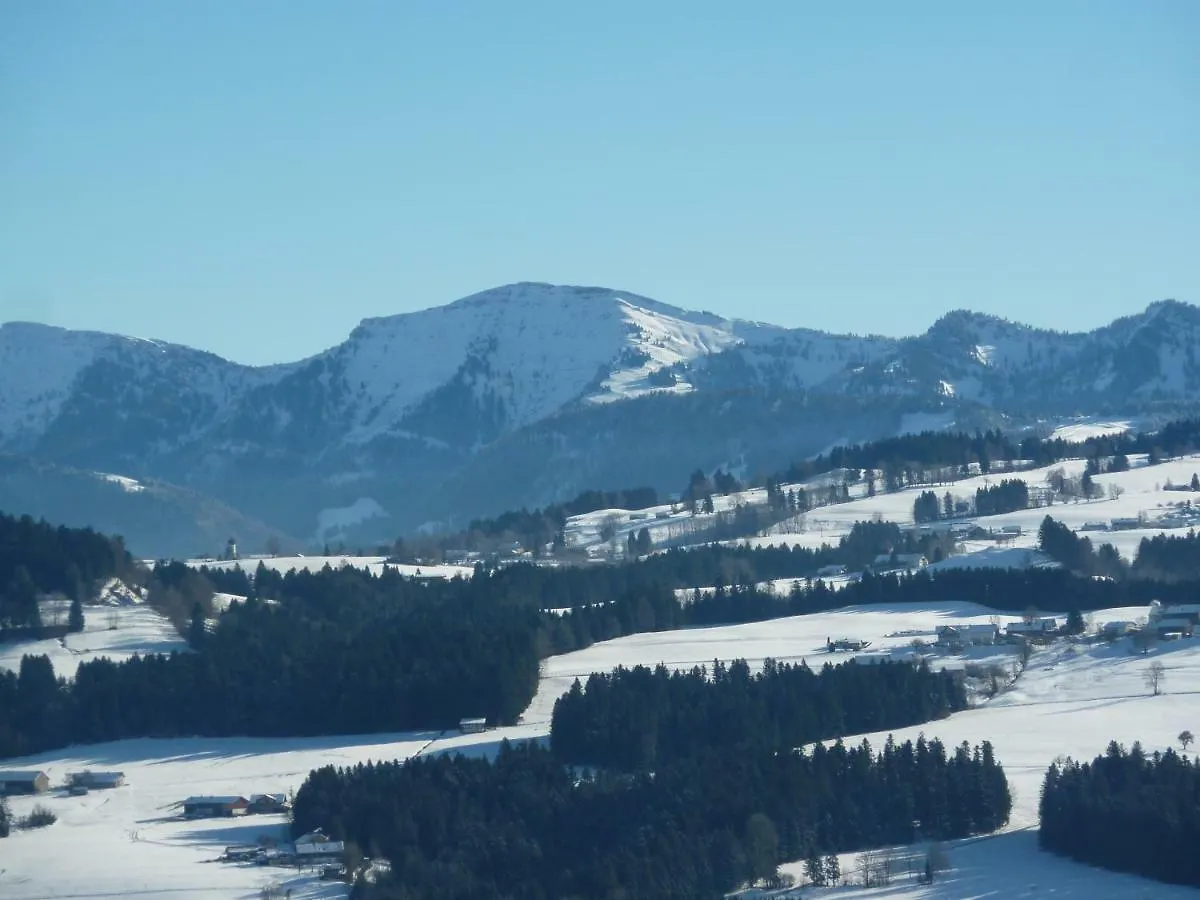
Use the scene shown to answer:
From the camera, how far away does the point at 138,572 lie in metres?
119

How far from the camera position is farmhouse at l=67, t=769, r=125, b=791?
257 feet

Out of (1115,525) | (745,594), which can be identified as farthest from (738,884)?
(1115,525)

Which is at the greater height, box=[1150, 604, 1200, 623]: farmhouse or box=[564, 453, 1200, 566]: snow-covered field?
box=[564, 453, 1200, 566]: snow-covered field

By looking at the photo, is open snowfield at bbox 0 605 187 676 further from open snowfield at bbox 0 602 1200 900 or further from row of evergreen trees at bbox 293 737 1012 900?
row of evergreen trees at bbox 293 737 1012 900

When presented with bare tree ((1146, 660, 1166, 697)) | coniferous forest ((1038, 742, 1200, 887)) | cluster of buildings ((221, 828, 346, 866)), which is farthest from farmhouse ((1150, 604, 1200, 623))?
cluster of buildings ((221, 828, 346, 866))

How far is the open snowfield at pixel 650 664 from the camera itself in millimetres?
58281

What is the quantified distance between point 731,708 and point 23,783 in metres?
24.4

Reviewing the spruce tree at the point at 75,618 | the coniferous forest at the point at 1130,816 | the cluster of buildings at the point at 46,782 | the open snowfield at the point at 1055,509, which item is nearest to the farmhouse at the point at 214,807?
the cluster of buildings at the point at 46,782

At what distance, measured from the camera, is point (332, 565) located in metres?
135

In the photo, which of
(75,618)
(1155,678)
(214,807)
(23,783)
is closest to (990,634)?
(1155,678)

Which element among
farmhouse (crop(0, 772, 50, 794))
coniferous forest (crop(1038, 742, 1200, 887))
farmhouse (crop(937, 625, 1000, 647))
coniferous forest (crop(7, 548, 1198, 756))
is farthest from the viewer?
farmhouse (crop(937, 625, 1000, 647))

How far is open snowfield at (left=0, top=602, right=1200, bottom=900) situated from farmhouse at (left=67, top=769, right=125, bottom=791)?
655 mm

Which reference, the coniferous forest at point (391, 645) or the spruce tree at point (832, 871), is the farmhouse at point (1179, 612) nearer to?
the coniferous forest at point (391, 645)

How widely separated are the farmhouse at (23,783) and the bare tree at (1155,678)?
3848cm
